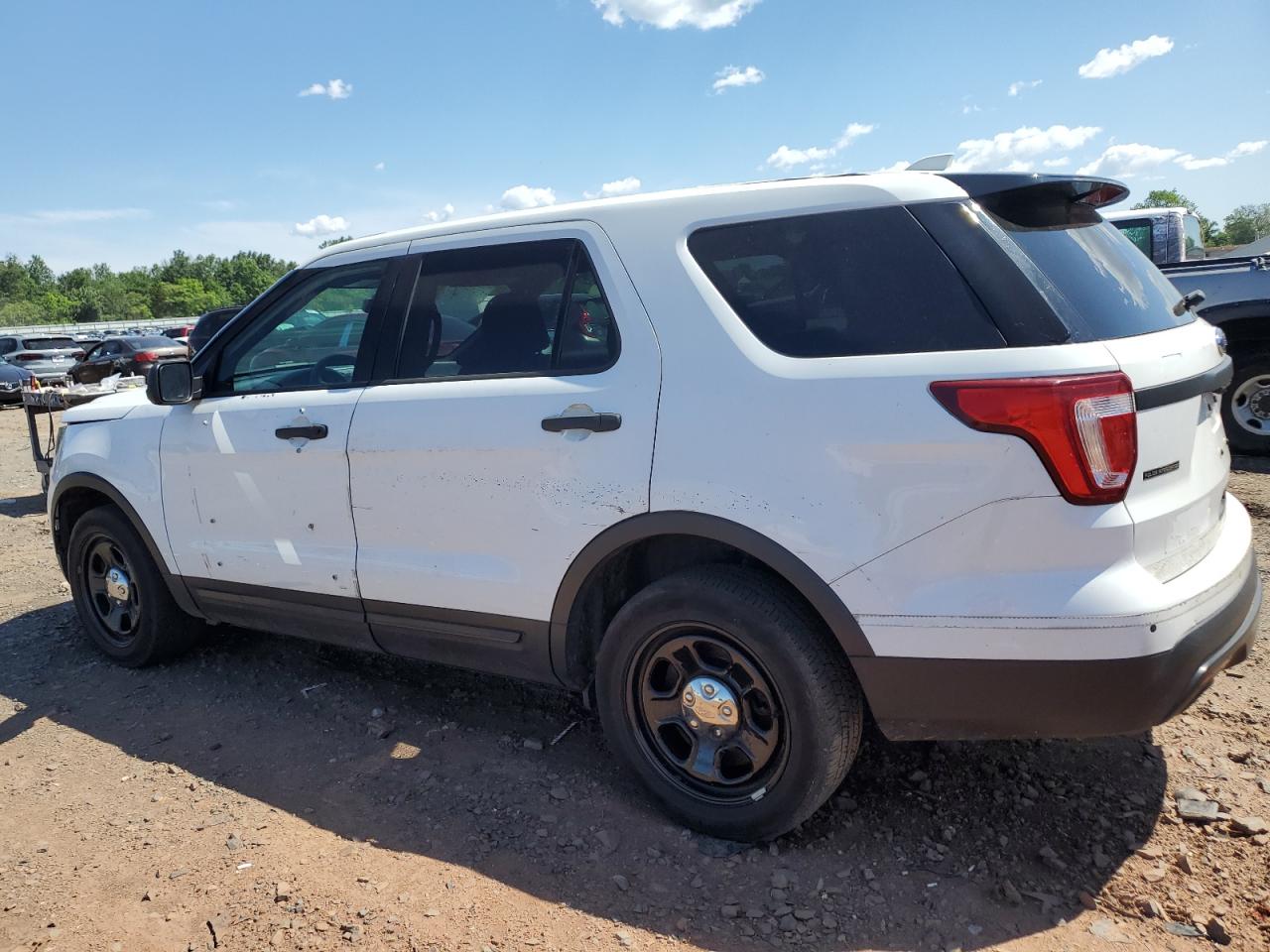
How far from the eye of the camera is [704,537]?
271cm

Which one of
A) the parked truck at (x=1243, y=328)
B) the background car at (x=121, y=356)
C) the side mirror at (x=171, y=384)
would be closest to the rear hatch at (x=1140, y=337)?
the side mirror at (x=171, y=384)

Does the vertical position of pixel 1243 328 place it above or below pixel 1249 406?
above

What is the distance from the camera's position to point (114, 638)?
452 cm

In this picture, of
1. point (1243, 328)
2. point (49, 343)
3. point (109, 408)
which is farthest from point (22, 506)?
point (49, 343)

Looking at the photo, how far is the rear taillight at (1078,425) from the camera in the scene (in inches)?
84.4

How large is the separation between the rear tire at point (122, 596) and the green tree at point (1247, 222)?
76412mm

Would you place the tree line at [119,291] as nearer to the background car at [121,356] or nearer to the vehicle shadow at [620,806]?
the background car at [121,356]

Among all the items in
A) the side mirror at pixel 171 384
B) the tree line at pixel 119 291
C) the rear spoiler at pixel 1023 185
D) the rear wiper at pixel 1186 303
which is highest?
Answer: the tree line at pixel 119 291

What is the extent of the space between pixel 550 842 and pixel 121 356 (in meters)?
22.5

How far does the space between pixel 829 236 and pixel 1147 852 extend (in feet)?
6.51

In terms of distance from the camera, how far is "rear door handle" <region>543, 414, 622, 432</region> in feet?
9.06

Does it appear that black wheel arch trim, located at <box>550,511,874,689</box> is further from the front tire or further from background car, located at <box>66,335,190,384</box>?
background car, located at <box>66,335,190,384</box>

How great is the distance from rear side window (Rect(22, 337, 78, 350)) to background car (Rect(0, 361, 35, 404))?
4.43 meters

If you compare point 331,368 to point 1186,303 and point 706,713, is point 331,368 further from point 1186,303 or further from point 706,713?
point 1186,303
